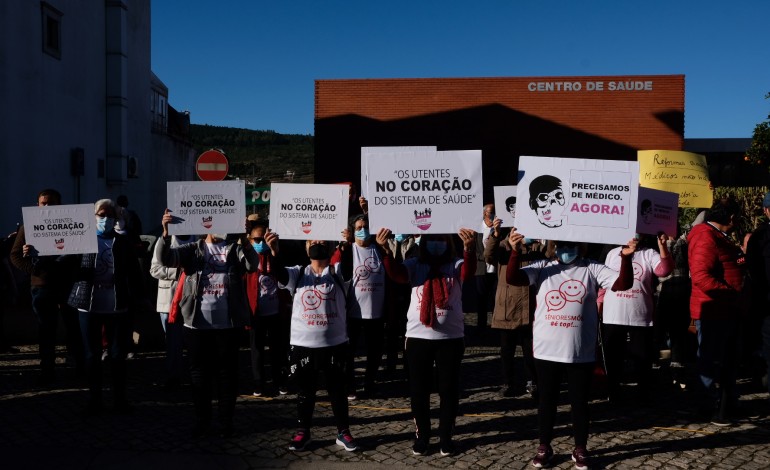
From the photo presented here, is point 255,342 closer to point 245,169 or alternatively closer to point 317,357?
point 317,357

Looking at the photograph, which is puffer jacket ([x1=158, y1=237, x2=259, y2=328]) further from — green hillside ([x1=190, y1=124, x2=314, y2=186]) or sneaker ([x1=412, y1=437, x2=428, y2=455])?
green hillside ([x1=190, y1=124, x2=314, y2=186])

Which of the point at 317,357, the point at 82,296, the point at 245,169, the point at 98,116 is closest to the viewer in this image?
the point at 317,357

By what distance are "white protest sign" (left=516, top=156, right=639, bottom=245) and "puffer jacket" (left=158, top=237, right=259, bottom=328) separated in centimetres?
242

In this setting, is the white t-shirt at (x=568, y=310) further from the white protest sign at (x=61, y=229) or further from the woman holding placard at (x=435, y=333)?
the white protest sign at (x=61, y=229)

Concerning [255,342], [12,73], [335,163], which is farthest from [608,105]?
[255,342]

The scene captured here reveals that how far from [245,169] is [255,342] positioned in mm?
66416

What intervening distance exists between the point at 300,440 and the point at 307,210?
201 cm

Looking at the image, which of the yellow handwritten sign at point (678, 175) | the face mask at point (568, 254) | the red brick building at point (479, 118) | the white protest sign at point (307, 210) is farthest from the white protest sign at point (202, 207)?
the red brick building at point (479, 118)

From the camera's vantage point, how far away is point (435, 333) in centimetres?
550

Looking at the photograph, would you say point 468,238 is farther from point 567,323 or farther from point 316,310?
point 316,310

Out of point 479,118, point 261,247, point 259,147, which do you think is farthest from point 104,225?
point 259,147

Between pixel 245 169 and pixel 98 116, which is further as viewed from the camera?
pixel 245 169

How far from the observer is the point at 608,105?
2828 centimetres

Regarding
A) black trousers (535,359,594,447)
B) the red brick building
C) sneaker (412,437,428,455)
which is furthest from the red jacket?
the red brick building
